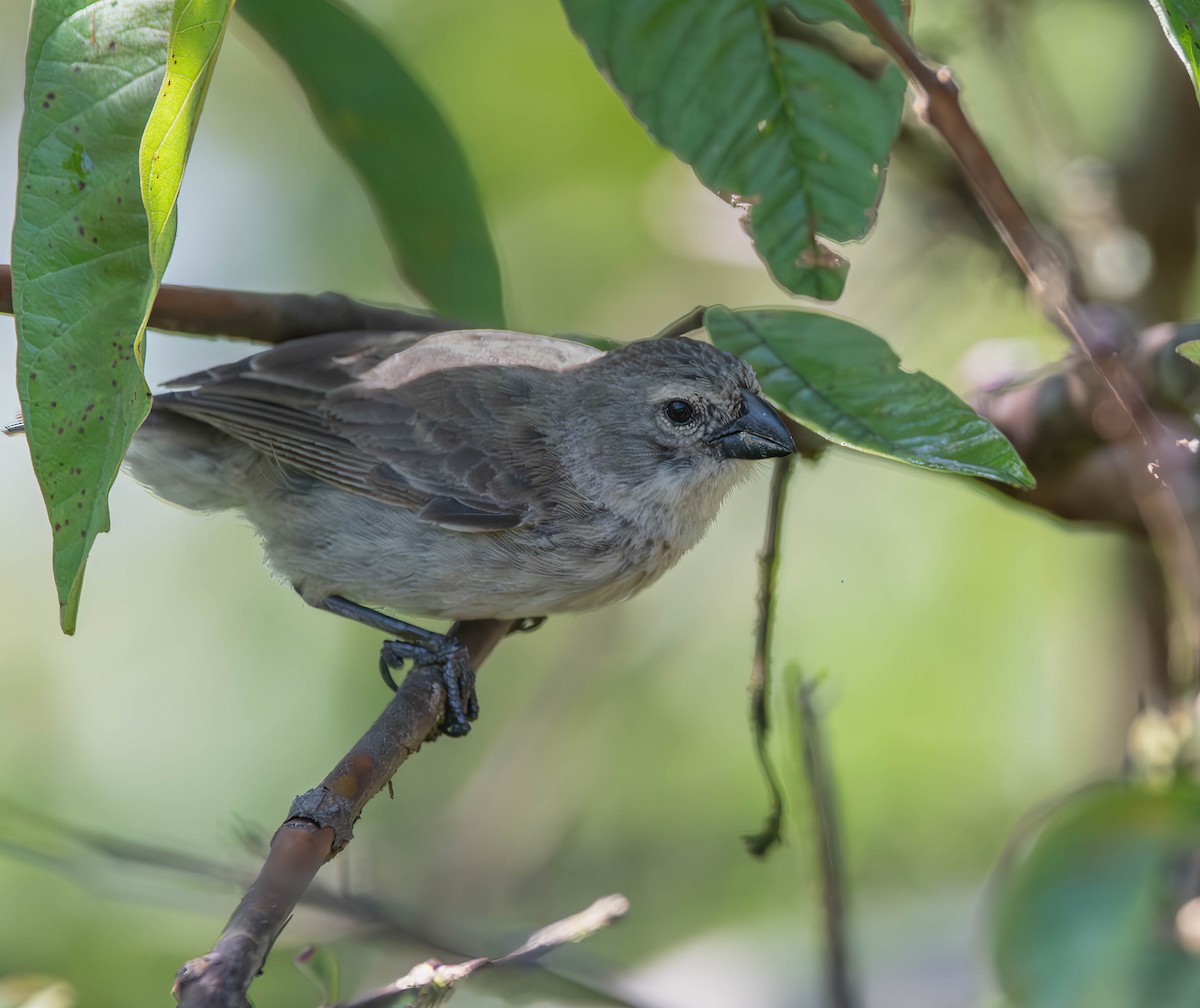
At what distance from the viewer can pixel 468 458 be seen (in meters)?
3.94

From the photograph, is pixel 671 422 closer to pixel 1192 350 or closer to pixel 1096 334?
pixel 1096 334

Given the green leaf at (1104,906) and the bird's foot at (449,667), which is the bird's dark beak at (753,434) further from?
the green leaf at (1104,906)

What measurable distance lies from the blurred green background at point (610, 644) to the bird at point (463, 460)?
A: 81 centimetres

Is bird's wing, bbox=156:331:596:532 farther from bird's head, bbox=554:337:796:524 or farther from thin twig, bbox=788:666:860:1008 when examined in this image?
thin twig, bbox=788:666:860:1008

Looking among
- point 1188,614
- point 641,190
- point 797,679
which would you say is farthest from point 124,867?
point 641,190

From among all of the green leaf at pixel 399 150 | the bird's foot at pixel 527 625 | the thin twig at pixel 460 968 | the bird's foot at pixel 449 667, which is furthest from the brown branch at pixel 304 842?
the green leaf at pixel 399 150

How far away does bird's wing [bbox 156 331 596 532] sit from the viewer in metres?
3.96

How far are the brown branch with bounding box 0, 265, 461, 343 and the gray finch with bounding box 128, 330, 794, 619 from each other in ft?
0.31

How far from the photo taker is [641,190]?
534 cm

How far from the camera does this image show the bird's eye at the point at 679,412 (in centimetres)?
382

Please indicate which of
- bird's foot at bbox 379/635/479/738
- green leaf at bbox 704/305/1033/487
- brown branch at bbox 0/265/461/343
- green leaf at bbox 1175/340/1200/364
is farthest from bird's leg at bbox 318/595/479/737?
green leaf at bbox 1175/340/1200/364

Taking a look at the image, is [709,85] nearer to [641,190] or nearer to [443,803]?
[641,190]

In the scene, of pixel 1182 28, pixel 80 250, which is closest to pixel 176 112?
pixel 80 250

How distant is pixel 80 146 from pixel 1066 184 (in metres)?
3.46
